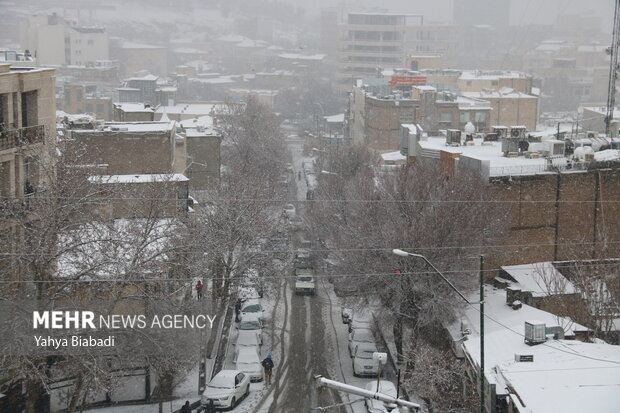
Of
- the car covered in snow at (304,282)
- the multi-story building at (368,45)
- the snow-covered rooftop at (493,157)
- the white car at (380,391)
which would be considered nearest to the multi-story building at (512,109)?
the snow-covered rooftop at (493,157)

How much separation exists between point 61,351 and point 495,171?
14.7 m

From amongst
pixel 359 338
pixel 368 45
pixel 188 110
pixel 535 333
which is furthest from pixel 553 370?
pixel 368 45

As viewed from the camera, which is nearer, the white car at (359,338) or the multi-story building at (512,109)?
the white car at (359,338)

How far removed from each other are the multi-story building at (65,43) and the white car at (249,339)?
334ft

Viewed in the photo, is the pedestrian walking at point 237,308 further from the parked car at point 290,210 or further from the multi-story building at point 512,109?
the multi-story building at point 512,109

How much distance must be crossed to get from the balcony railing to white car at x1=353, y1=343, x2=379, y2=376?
29.5ft

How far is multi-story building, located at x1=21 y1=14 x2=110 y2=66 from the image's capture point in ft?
410

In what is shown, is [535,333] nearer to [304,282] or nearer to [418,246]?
[418,246]

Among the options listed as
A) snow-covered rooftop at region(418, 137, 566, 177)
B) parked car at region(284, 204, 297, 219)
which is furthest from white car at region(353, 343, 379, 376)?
parked car at region(284, 204, 297, 219)

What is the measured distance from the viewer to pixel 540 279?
86.3ft

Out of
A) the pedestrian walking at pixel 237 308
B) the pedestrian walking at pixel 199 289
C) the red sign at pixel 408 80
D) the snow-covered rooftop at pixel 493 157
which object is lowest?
the pedestrian walking at pixel 237 308

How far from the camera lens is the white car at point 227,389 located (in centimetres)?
2009

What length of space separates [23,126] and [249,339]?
7470 mm

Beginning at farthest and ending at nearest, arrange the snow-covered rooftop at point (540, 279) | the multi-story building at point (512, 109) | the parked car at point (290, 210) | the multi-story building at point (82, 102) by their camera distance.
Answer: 1. the multi-story building at point (82, 102)
2. the multi-story building at point (512, 109)
3. the parked car at point (290, 210)
4. the snow-covered rooftop at point (540, 279)
